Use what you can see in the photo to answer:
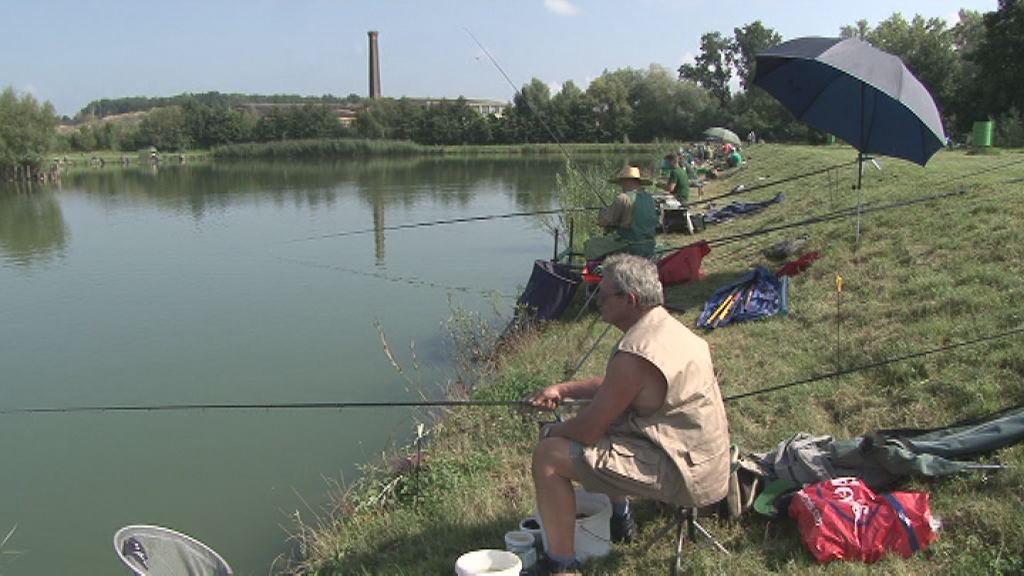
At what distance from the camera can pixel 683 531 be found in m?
2.93

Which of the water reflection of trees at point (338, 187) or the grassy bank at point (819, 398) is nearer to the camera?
the grassy bank at point (819, 398)

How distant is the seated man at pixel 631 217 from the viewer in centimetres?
712

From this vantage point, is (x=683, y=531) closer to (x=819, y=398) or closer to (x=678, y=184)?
(x=819, y=398)

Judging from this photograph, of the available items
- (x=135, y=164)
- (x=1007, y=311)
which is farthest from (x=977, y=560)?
(x=135, y=164)

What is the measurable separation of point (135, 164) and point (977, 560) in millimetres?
62568

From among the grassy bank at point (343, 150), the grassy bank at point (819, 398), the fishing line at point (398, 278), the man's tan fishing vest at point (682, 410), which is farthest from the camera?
the grassy bank at point (343, 150)

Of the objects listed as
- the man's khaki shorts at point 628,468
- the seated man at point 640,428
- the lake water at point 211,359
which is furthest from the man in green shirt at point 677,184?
the man's khaki shorts at point 628,468

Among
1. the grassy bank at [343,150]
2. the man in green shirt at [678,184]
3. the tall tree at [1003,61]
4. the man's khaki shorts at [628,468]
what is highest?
the tall tree at [1003,61]

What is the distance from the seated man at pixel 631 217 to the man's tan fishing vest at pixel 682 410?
4.47 meters

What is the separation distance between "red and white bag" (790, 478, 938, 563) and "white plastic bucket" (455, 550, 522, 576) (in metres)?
1.04

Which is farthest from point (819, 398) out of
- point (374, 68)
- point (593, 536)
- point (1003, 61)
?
point (374, 68)

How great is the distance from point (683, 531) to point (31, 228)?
73.2 ft

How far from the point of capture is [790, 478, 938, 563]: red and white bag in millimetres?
2736

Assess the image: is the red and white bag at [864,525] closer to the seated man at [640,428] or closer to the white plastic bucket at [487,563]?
the seated man at [640,428]
